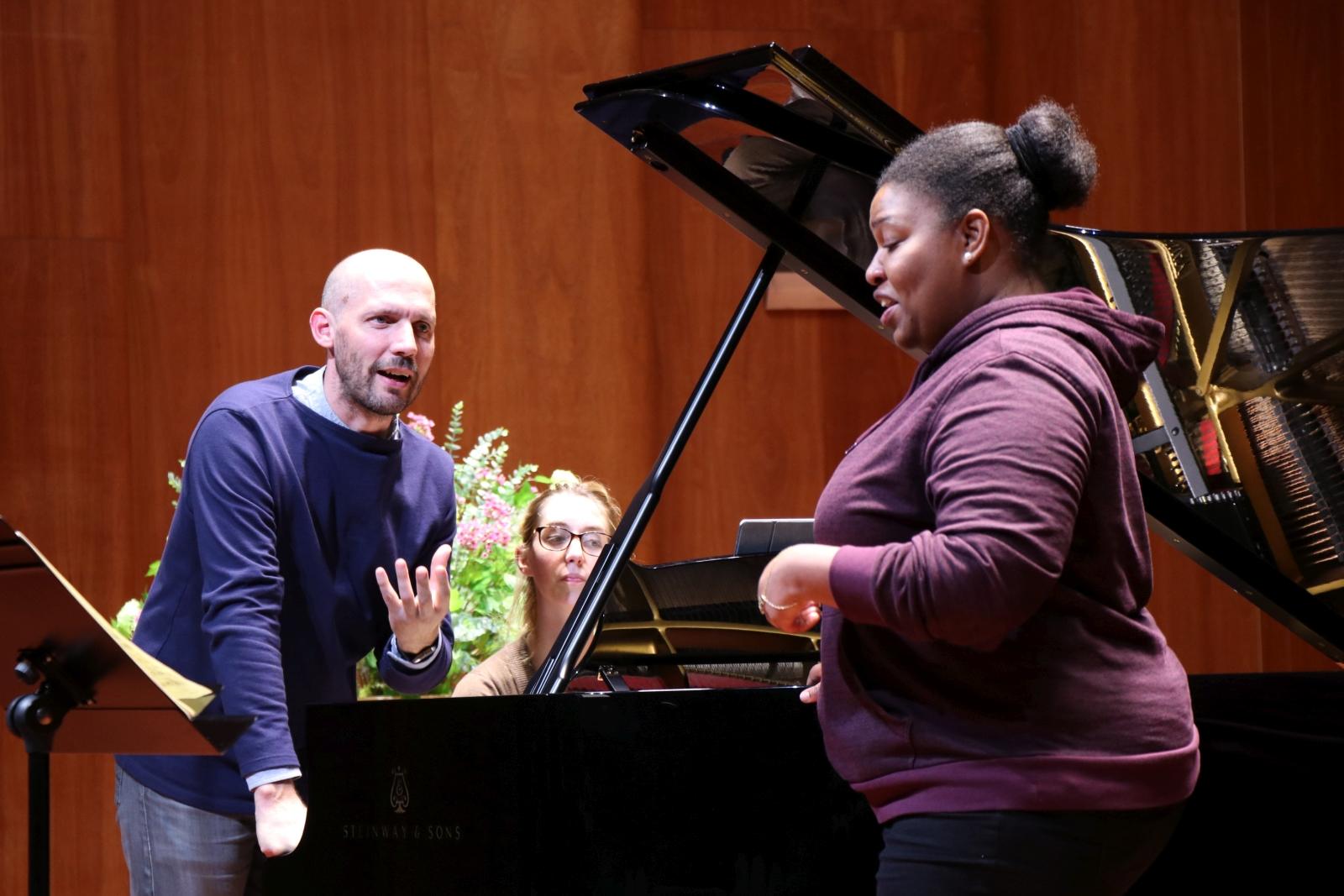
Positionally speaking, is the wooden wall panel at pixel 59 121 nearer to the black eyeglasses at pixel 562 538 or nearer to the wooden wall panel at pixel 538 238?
the wooden wall panel at pixel 538 238

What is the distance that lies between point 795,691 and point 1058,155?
2.97 ft

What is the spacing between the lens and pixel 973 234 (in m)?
1.28

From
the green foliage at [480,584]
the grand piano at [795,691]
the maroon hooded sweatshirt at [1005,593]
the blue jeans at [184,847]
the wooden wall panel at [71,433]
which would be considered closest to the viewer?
the maroon hooded sweatshirt at [1005,593]

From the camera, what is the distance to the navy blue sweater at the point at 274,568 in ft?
6.88

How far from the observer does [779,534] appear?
2.65 m

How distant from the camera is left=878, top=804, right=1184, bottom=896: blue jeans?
115 centimetres

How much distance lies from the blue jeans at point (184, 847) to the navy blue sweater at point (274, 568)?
3cm

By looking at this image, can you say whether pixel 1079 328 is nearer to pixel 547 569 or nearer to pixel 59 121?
pixel 547 569

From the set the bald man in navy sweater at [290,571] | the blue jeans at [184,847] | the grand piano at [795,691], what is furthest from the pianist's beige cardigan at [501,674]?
the blue jeans at [184,847]

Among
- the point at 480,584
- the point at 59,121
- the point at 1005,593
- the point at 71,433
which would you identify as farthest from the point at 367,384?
the point at 59,121

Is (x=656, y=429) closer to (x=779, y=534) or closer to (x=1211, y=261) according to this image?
(x=779, y=534)

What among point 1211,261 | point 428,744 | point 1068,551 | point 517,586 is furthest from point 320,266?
point 1068,551

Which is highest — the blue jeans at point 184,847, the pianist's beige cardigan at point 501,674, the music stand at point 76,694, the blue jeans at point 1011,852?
the music stand at point 76,694

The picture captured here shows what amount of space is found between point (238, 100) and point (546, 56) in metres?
0.96
